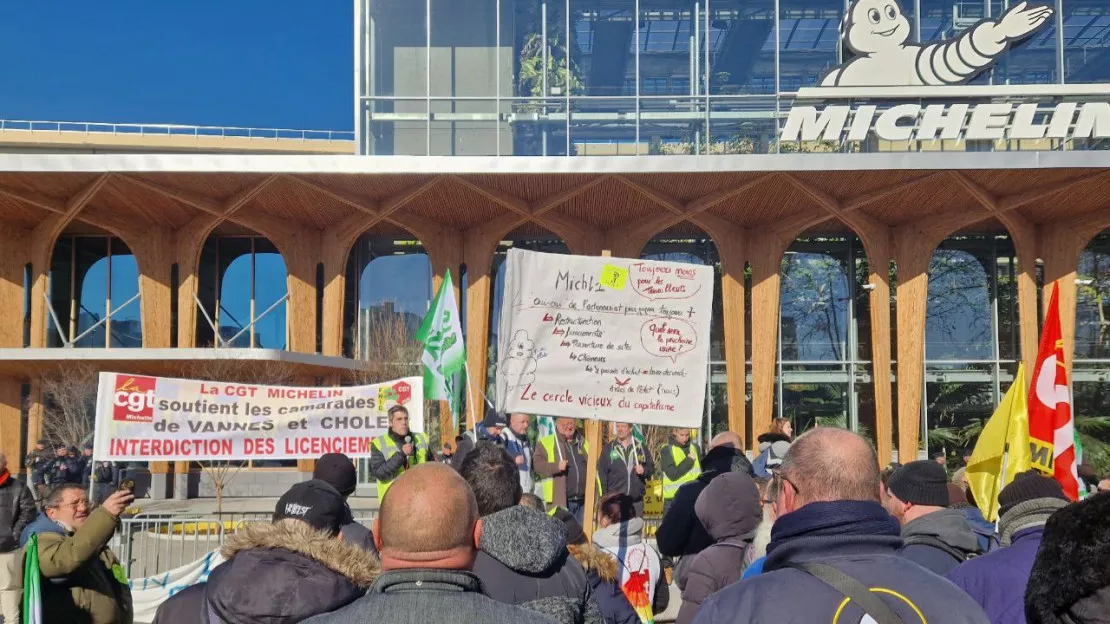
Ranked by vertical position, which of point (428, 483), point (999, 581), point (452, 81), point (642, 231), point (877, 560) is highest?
point (452, 81)

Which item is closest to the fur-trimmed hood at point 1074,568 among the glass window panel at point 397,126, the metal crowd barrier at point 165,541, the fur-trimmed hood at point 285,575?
the fur-trimmed hood at point 285,575

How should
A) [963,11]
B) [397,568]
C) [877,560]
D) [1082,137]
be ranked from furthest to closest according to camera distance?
1. [963,11]
2. [1082,137]
3. [877,560]
4. [397,568]

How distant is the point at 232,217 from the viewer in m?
24.4

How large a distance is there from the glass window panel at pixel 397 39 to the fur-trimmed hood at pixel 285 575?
70.0 ft

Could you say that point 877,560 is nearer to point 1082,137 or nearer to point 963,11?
point 1082,137

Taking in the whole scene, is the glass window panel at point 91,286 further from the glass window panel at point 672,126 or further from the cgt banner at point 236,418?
the cgt banner at point 236,418

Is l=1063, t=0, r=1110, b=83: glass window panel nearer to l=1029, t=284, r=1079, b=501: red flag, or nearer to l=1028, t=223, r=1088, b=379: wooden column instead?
l=1028, t=223, r=1088, b=379: wooden column

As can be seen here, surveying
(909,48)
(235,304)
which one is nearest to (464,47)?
(235,304)

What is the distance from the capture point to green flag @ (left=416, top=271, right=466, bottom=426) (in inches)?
407

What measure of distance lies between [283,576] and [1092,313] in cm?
2591

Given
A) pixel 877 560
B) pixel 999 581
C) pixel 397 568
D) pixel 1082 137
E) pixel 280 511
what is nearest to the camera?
pixel 397 568

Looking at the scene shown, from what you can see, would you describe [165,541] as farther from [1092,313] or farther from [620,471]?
[1092,313]

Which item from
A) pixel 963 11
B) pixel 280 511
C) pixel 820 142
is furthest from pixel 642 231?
pixel 280 511

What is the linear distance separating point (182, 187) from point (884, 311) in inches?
615
